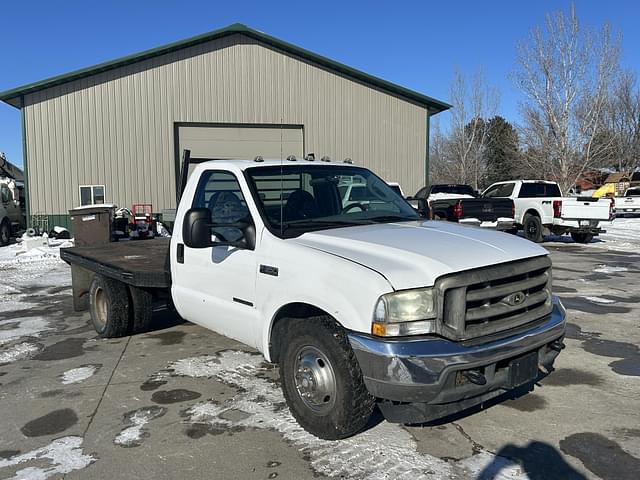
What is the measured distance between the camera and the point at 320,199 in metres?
4.78

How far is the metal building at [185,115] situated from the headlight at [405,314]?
1777cm

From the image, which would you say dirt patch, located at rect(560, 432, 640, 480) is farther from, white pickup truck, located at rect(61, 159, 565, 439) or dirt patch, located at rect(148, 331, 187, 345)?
dirt patch, located at rect(148, 331, 187, 345)

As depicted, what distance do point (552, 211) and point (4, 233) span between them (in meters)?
17.8

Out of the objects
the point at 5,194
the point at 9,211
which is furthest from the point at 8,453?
the point at 5,194

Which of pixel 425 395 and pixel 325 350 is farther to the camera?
pixel 325 350

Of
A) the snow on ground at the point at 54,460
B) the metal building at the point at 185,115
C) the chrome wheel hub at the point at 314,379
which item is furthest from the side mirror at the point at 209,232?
the metal building at the point at 185,115

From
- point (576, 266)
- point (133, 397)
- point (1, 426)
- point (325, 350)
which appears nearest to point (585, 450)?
point (325, 350)

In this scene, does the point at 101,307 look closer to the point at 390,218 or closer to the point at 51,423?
the point at 51,423

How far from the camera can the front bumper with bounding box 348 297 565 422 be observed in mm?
3172

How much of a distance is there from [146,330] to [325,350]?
3825mm

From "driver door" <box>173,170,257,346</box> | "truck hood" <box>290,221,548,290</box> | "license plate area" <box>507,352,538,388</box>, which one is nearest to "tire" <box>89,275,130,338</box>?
"driver door" <box>173,170,257,346</box>

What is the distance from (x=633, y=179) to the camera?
4925 centimetres

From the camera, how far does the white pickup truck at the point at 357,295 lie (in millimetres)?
3275

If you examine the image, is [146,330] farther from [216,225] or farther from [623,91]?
[623,91]
